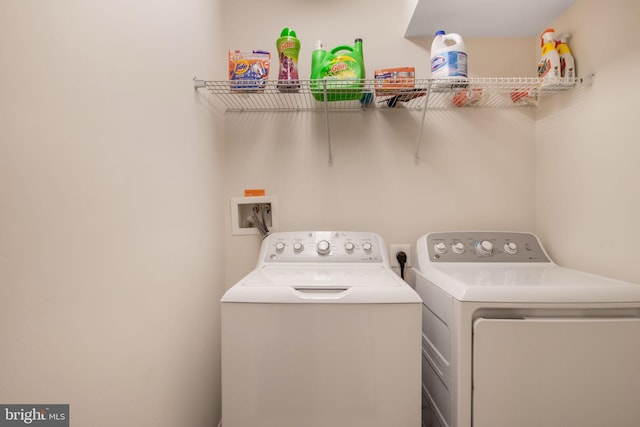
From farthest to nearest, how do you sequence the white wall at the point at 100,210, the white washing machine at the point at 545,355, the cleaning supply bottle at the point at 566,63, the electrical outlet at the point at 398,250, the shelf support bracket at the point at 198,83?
1. the electrical outlet at the point at 398,250
2. the cleaning supply bottle at the point at 566,63
3. the shelf support bracket at the point at 198,83
4. the white washing machine at the point at 545,355
5. the white wall at the point at 100,210

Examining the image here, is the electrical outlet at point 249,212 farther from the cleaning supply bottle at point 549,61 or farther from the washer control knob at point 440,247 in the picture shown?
the cleaning supply bottle at point 549,61

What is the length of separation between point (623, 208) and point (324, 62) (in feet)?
4.44

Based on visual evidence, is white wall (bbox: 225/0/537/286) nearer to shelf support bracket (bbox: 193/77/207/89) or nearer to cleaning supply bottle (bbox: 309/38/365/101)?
cleaning supply bottle (bbox: 309/38/365/101)

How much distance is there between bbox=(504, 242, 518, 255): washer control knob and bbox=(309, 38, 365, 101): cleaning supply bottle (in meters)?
1.04

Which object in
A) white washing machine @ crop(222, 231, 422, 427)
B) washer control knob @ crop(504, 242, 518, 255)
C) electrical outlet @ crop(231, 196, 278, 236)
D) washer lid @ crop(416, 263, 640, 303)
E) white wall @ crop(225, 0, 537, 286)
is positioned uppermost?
white wall @ crop(225, 0, 537, 286)

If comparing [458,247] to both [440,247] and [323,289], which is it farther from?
[323,289]

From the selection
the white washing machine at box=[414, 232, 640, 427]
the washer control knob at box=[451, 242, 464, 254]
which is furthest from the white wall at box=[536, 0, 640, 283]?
the washer control knob at box=[451, 242, 464, 254]

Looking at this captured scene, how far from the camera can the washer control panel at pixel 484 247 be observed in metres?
1.42

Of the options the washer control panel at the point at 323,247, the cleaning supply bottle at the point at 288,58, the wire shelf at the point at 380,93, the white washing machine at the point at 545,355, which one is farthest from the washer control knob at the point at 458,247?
the cleaning supply bottle at the point at 288,58

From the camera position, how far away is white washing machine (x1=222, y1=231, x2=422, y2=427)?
95cm

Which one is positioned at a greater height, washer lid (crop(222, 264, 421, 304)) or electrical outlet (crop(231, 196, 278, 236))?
electrical outlet (crop(231, 196, 278, 236))

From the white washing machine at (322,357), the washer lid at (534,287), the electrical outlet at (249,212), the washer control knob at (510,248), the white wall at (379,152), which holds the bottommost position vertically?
the white washing machine at (322,357)

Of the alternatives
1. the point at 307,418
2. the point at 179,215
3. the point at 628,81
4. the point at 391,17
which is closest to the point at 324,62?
the point at 391,17

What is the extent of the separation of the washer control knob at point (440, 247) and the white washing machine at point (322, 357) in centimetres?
56
